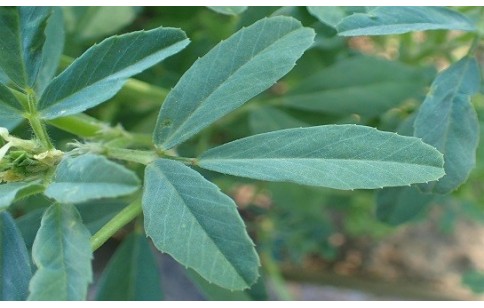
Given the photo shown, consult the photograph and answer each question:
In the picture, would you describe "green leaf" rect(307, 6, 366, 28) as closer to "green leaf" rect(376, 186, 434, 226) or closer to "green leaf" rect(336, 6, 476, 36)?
"green leaf" rect(336, 6, 476, 36)

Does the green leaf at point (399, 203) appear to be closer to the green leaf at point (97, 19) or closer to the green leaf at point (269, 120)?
the green leaf at point (269, 120)

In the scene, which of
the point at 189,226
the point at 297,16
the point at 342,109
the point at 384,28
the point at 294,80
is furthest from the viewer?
the point at 294,80

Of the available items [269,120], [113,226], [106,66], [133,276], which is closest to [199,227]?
[113,226]

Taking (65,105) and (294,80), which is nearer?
(65,105)

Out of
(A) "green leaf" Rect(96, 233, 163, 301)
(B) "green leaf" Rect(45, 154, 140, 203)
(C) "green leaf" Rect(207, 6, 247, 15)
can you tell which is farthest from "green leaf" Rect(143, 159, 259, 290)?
(A) "green leaf" Rect(96, 233, 163, 301)

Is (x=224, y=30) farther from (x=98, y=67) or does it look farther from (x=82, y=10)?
(x=98, y=67)

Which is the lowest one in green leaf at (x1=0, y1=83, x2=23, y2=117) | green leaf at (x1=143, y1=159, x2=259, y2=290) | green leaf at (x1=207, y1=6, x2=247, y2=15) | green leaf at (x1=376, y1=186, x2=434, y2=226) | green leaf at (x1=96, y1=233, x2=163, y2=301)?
green leaf at (x1=96, y1=233, x2=163, y2=301)

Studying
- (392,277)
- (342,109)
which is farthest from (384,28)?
(392,277)

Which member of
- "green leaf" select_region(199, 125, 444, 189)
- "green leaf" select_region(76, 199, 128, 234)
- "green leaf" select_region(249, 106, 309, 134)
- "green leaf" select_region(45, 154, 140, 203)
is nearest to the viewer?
"green leaf" select_region(45, 154, 140, 203)
